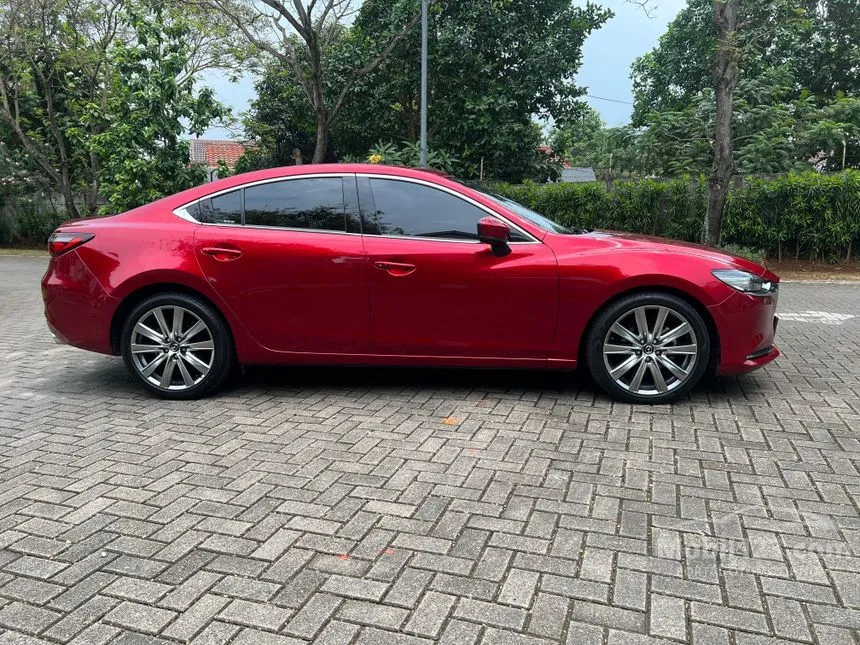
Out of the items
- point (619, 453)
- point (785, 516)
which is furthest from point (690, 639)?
point (619, 453)

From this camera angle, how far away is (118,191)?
15.2 meters

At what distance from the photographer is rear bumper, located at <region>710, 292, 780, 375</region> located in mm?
4578

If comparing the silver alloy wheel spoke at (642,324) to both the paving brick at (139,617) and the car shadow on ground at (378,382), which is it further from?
the paving brick at (139,617)

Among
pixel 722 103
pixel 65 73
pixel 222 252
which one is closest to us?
pixel 222 252

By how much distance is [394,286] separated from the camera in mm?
4707

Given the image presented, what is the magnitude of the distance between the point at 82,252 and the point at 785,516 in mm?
4576

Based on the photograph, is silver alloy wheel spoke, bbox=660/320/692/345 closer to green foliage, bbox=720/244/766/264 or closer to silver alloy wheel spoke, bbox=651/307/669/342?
silver alloy wheel spoke, bbox=651/307/669/342

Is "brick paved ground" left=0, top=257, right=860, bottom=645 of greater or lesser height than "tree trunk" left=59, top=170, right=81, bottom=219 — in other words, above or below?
below

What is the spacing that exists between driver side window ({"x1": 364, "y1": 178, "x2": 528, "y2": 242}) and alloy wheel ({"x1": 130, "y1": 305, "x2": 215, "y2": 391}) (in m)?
1.37

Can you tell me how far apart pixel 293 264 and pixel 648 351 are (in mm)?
2422

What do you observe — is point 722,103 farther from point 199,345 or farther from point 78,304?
point 78,304

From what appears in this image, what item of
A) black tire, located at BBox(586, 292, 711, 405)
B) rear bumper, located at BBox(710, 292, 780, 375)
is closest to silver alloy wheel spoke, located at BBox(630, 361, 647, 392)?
black tire, located at BBox(586, 292, 711, 405)

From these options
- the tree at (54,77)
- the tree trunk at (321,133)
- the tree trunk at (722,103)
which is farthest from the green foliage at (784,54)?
the tree at (54,77)

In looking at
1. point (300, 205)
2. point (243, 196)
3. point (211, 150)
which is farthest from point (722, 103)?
point (211, 150)
